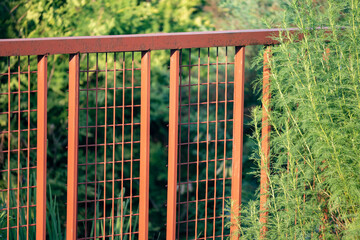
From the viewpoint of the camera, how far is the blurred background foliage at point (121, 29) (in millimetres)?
6320

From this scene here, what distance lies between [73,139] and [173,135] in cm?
52

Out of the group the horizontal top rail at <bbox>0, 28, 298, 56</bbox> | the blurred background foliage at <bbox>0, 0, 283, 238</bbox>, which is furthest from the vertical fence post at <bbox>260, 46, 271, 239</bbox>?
the blurred background foliage at <bbox>0, 0, 283, 238</bbox>

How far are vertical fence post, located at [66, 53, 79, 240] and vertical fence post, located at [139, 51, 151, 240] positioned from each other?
32cm

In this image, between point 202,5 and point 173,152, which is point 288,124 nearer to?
point 173,152

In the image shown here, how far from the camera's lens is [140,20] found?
686 centimetres

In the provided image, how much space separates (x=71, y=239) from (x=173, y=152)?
0.64 metres

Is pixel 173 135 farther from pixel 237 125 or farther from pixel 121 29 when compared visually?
pixel 121 29

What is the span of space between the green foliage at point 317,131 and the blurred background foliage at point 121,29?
2.79 metres

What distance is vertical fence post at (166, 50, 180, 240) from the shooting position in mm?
3053

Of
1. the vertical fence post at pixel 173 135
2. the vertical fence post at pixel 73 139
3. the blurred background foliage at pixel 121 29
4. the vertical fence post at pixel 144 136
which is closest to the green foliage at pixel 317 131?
the vertical fence post at pixel 173 135

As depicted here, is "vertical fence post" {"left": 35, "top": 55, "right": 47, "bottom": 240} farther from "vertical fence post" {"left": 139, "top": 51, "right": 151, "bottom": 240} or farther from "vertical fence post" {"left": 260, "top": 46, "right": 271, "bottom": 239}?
"vertical fence post" {"left": 260, "top": 46, "right": 271, "bottom": 239}

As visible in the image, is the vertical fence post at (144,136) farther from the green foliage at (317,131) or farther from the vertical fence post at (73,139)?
the green foliage at (317,131)

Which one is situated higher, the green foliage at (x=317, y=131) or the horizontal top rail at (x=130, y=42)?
the horizontal top rail at (x=130, y=42)

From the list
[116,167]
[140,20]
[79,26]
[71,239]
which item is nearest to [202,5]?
[140,20]
